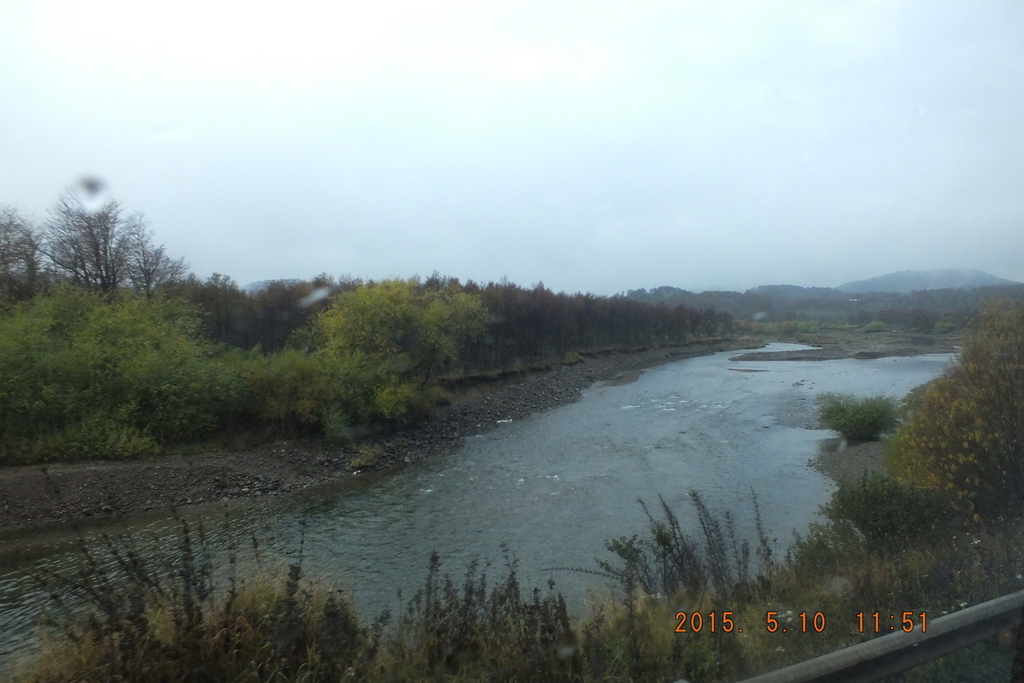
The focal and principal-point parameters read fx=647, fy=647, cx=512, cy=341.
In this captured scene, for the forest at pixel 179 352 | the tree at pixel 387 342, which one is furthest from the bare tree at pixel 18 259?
the tree at pixel 387 342

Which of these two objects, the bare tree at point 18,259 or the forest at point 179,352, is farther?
the bare tree at point 18,259

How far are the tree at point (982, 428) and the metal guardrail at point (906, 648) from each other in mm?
4428

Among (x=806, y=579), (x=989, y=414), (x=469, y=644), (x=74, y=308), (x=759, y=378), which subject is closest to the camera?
(x=469, y=644)

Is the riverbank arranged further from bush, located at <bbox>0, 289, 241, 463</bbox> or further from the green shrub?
the green shrub

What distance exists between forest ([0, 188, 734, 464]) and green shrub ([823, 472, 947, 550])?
51.3 feet

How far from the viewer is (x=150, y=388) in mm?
18328

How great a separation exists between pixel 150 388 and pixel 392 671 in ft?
56.8

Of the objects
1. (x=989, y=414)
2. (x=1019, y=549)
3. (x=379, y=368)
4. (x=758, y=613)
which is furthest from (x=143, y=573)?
(x=379, y=368)

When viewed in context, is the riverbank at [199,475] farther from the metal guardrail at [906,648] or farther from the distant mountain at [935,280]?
the distant mountain at [935,280]

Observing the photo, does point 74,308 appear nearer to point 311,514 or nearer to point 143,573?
point 311,514

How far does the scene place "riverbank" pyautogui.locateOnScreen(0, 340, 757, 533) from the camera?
1321 cm

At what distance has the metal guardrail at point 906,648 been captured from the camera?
308 cm

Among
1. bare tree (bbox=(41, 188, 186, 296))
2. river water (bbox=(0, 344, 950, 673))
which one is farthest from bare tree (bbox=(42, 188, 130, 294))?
river water (bbox=(0, 344, 950, 673))
